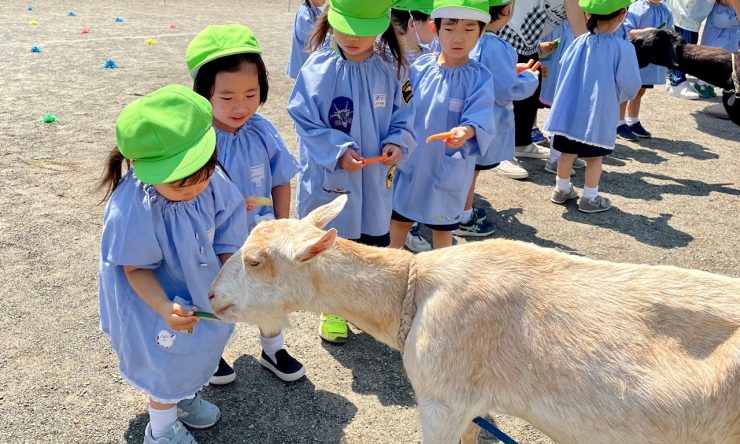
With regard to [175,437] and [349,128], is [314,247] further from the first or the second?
[349,128]

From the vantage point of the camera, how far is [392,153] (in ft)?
13.9

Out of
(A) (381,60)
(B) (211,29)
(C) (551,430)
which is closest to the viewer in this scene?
(C) (551,430)

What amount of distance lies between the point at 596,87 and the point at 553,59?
1858mm

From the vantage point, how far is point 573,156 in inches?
274

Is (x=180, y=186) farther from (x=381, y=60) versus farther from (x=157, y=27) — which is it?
(x=157, y=27)

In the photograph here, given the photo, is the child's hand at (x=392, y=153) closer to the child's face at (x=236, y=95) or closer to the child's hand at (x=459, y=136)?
the child's hand at (x=459, y=136)

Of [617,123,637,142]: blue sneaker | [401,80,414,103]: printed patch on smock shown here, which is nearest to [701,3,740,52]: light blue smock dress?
[617,123,637,142]: blue sneaker

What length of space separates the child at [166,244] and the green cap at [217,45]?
19.0 inches

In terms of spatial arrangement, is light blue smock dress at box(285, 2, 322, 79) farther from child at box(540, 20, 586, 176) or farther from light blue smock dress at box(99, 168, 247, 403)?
light blue smock dress at box(99, 168, 247, 403)

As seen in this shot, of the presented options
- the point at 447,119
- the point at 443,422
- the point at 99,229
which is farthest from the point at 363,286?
the point at 99,229

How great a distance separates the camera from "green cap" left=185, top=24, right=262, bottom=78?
3.43 meters

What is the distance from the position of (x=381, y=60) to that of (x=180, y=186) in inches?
71.7

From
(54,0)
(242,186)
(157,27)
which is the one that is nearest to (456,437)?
(242,186)

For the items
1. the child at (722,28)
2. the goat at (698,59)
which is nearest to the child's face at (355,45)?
the goat at (698,59)
